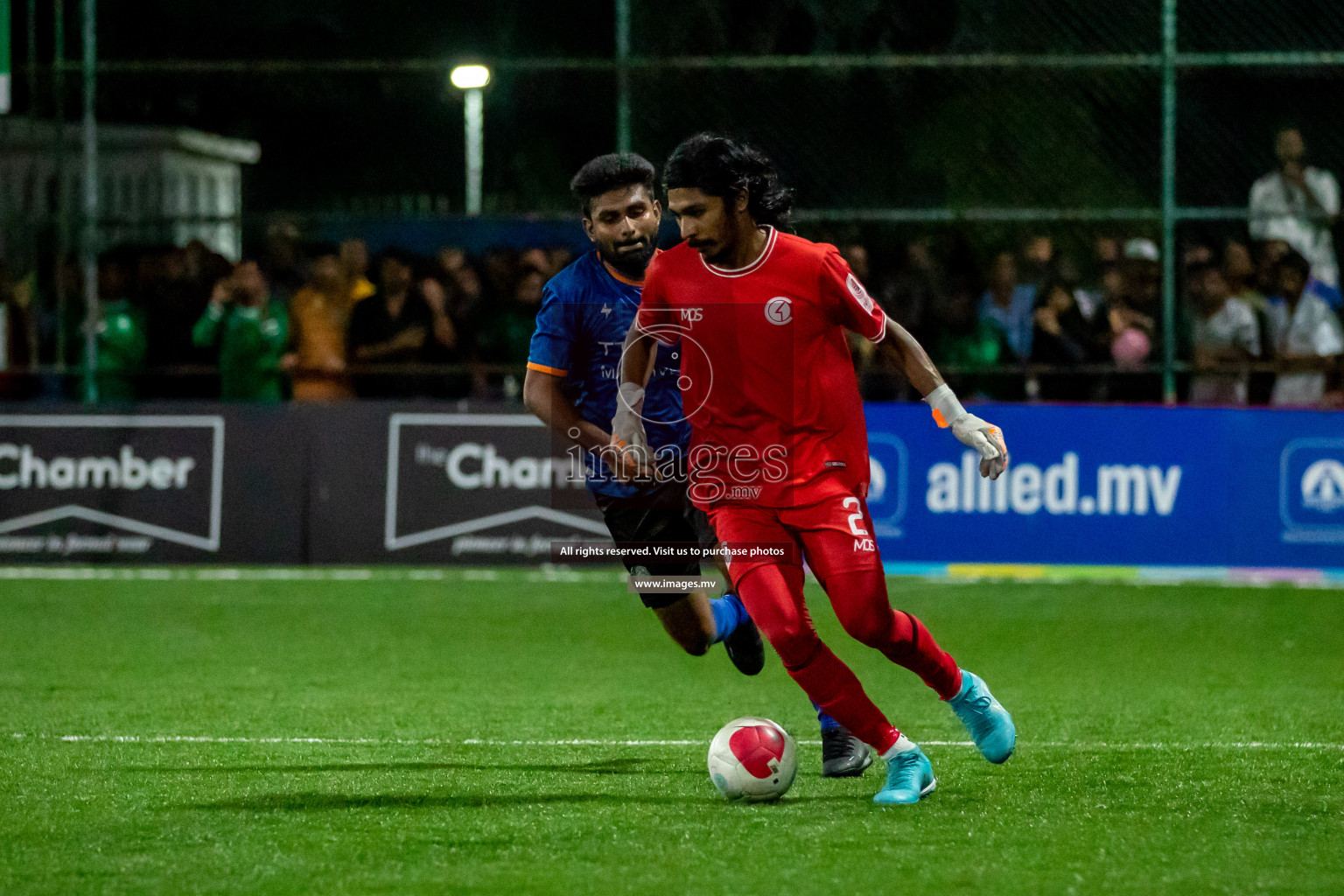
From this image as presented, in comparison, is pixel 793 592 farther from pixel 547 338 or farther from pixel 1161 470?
pixel 1161 470

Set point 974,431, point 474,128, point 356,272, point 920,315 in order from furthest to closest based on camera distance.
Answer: point 474,128
point 356,272
point 920,315
point 974,431

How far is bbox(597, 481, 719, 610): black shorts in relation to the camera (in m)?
6.93

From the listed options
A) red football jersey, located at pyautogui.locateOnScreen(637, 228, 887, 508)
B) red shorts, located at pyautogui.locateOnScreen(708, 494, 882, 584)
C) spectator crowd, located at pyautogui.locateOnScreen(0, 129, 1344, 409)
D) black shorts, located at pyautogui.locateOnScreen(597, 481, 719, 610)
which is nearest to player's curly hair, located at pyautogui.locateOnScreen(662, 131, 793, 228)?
red football jersey, located at pyautogui.locateOnScreen(637, 228, 887, 508)

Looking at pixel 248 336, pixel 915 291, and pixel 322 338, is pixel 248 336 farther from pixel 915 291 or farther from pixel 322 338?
pixel 915 291

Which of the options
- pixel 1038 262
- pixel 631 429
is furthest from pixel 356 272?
pixel 631 429

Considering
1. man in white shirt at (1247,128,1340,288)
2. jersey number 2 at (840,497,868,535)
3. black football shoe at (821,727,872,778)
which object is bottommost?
black football shoe at (821,727,872,778)

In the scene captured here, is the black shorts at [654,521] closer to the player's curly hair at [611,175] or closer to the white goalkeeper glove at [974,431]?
the player's curly hair at [611,175]

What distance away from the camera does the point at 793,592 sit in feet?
19.3

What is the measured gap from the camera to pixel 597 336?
6801 millimetres

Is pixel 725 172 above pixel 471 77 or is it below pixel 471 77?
below

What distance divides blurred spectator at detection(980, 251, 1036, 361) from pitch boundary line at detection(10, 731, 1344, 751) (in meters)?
6.75

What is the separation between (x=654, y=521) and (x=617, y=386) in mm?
526

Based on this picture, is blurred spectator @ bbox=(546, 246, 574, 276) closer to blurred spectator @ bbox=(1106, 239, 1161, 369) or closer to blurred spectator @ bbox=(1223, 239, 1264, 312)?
blurred spectator @ bbox=(1106, 239, 1161, 369)

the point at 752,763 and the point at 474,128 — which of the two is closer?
the point at 752,763
